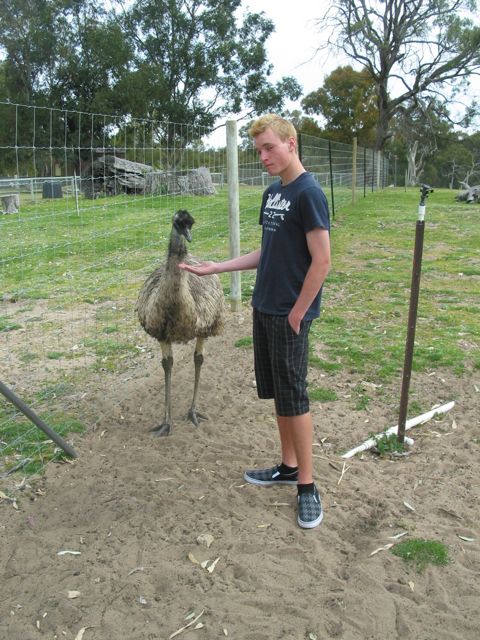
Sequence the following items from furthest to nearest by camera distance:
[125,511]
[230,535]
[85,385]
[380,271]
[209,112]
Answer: [209,112], [380,271], [85,385], [125,511], [230,535]

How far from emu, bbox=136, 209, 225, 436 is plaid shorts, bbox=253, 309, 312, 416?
982mm

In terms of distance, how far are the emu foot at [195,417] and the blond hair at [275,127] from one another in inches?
89.1

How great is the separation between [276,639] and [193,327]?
2216 millimetres

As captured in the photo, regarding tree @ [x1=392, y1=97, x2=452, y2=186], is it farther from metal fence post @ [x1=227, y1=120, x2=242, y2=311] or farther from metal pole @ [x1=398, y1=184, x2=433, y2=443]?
metal pole @ [x1=398, y1=184, x2=433, y2=443]

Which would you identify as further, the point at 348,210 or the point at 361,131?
the point at 361,131

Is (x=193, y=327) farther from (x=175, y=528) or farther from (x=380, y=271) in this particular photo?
(x=380, y=271)

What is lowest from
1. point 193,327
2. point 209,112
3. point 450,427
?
point 450,427

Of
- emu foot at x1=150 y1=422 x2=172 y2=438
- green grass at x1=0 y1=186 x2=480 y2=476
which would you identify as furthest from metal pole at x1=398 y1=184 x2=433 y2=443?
emu foot at x1=150 y1=422 x2=172 y2=438

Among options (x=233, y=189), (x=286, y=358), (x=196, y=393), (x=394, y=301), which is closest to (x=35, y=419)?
(x=196, y=393)

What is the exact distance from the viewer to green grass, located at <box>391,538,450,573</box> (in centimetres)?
285

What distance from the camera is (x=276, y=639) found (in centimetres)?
246

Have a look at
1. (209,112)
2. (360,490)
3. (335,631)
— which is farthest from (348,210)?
(209,112)

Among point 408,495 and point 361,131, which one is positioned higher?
point 361,131

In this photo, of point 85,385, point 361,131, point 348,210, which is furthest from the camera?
point 361,131
